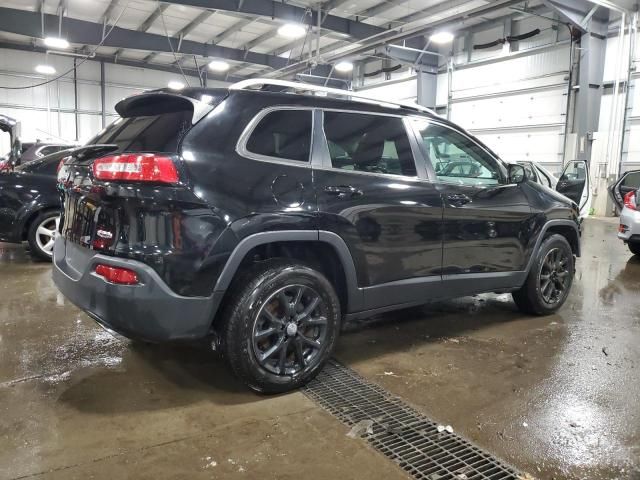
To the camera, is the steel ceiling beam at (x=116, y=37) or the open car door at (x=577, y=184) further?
the steel ceiling beam at (x=116, y=37)

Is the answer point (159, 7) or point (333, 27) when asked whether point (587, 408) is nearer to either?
point (333, 27)

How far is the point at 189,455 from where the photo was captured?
2189 millimetres

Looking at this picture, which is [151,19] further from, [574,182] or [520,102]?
[574,182]

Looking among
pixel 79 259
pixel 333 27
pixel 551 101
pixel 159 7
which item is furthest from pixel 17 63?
pixel 79 259

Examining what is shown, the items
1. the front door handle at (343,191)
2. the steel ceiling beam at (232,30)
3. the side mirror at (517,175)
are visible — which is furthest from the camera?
the steel ceiling beam at (232,30)

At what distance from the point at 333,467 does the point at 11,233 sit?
5290 millimetres

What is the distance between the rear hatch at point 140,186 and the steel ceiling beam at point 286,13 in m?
9.22

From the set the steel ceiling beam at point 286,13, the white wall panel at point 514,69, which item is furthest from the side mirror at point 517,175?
the white wall panel at point 514,69

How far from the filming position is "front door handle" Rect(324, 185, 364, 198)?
2805mm

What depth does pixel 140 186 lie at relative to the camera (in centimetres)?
235

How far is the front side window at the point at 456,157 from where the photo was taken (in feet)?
11.3

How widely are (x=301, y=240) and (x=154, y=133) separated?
0.95m

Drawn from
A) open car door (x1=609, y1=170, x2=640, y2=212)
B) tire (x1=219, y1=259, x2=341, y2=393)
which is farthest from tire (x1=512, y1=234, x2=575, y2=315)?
open car door (x1=609, y1=170, x2=640, y2=212)

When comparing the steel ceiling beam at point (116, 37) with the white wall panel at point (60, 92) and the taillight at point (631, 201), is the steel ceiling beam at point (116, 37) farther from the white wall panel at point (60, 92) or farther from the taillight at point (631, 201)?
the taillight at point (631, 201)
